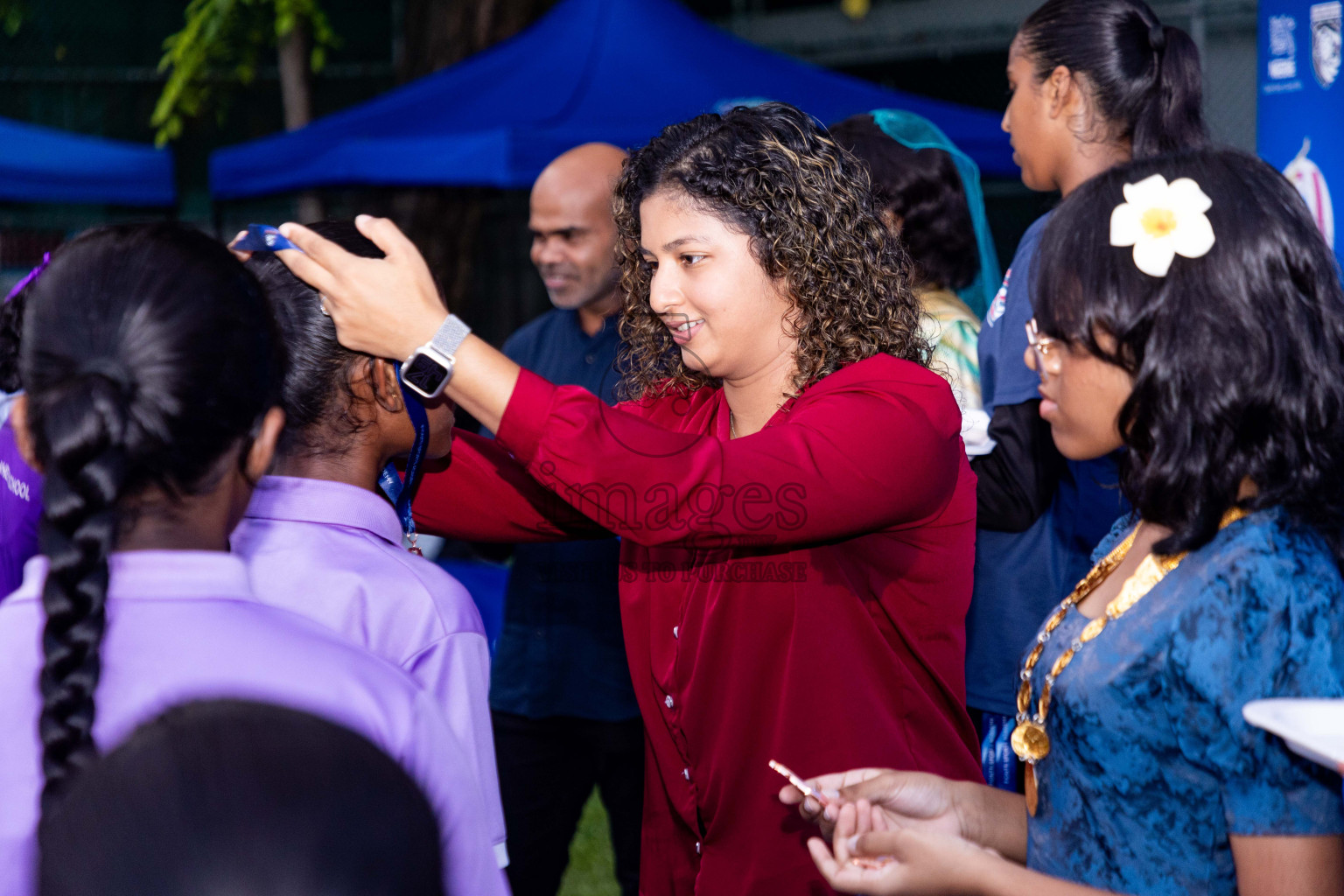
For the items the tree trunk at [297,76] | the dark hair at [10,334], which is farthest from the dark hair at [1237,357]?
the tree trunk at [297,76]

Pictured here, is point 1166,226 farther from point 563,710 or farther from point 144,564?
point 563,710

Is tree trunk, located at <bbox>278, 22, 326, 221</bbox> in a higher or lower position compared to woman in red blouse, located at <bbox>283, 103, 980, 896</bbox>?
higher

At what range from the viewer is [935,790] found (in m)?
1.51

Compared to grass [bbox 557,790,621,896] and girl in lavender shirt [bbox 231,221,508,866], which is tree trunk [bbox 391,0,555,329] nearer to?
grass [bbox 557,790,621,896]

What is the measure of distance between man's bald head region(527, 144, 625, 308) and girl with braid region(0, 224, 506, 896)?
222 centimetres

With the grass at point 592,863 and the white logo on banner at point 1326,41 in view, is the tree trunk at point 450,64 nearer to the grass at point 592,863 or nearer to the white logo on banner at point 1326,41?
the grass at point 592,863

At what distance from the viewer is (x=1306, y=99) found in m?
3.51

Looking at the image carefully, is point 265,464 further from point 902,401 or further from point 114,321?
point 902,401

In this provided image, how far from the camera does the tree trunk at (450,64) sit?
24.0 feet

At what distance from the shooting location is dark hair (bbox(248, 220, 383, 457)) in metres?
1.55

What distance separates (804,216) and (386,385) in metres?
0.62

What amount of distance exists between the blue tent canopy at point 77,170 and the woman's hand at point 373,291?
7.39 meters

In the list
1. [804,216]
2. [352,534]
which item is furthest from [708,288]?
[352,534]

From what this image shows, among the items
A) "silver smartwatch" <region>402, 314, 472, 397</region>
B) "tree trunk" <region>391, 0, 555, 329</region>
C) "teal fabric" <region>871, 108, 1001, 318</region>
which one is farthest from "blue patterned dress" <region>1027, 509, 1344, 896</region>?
"tree trunk" <region>391, 0, 555, 329</region>
